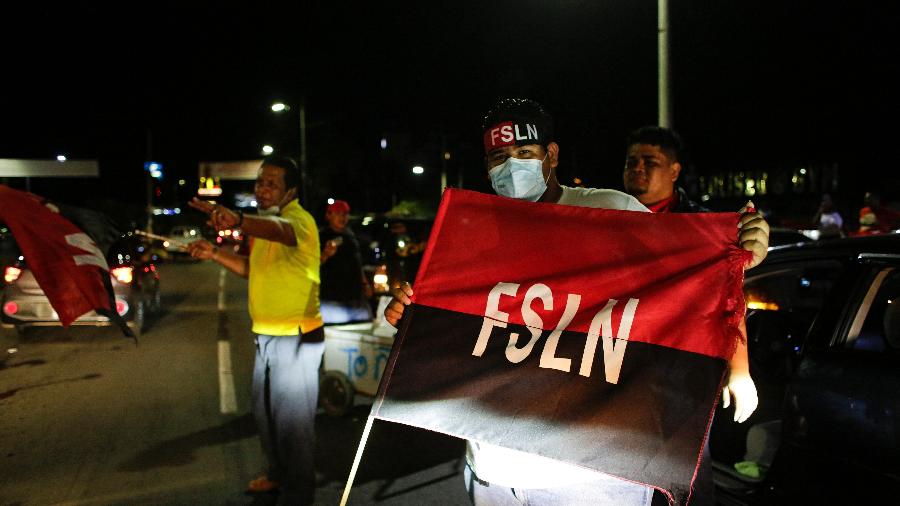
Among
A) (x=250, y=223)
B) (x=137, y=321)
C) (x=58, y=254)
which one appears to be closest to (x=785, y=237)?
(x=250, y=223)

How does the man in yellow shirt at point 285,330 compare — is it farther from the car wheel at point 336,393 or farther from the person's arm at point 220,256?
the car wheel at point 336,393

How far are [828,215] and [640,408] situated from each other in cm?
1133

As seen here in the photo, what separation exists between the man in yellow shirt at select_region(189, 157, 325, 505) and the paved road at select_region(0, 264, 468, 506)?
0.39 metres

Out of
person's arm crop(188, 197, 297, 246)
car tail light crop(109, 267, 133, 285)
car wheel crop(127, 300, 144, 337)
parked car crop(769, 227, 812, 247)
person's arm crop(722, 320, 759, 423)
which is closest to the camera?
person's arm crop(722, 320, 759, 423)

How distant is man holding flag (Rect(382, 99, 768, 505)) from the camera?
2330 millimetres

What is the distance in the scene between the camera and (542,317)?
234 cm

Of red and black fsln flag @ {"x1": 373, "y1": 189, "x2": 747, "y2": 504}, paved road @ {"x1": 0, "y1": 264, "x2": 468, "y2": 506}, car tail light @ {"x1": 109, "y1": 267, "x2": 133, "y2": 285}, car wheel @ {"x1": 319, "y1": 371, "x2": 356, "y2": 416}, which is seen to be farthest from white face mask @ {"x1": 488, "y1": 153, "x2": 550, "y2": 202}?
car tail light @ {"x1": 109, "y1": 267, "x2": 133, "y2": 285}

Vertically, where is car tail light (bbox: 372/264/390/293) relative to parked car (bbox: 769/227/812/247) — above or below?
below

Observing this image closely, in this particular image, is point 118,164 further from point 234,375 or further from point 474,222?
point 474,222

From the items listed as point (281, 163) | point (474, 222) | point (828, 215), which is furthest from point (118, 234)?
point (828, 215)

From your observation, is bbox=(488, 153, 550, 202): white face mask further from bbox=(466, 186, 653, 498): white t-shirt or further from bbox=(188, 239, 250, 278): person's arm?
bbox=(188, 239, 250, 278): person's arm

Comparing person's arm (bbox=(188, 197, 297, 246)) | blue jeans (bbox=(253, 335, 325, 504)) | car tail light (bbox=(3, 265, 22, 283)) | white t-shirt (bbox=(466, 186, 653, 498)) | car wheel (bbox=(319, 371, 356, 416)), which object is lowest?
car wheel (bbox=(319, 371, 356, 416))

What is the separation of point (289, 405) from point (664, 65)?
21.0 ft

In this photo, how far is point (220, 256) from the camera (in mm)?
4582
